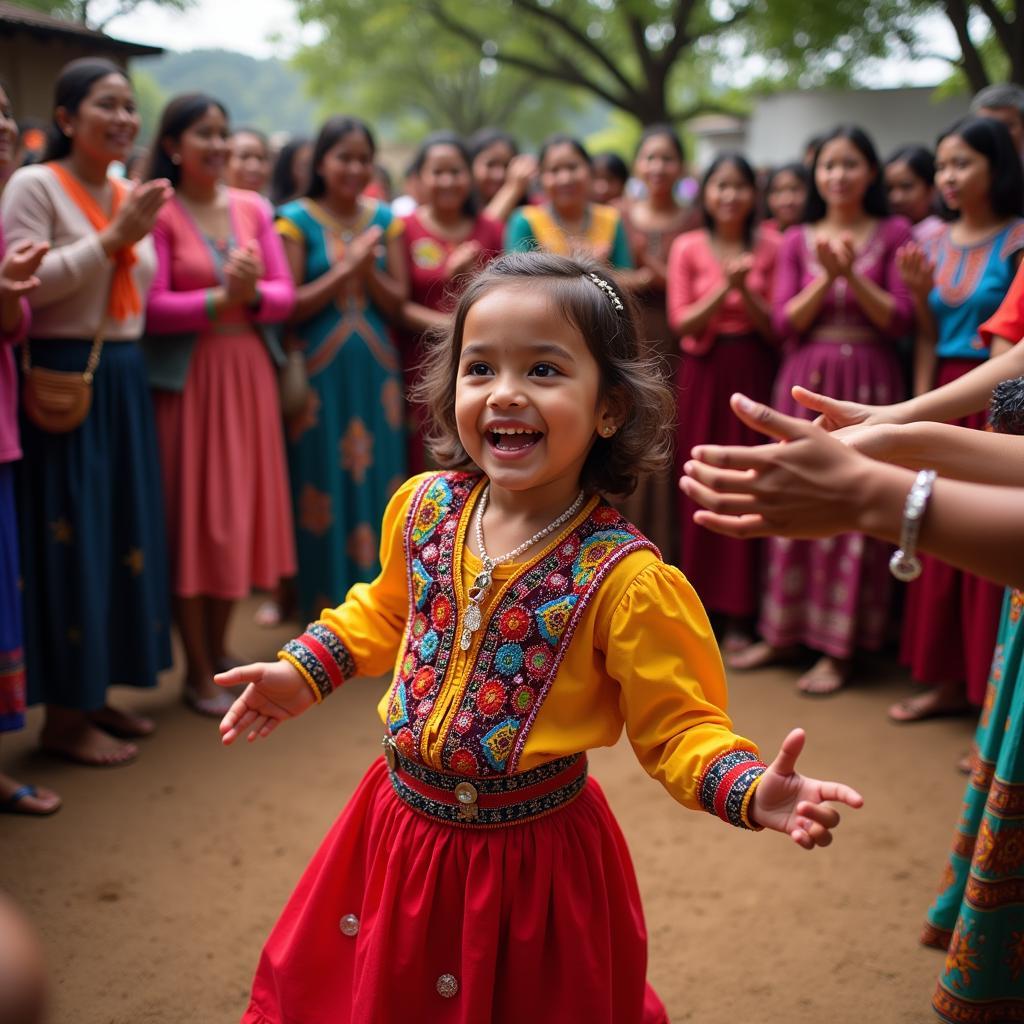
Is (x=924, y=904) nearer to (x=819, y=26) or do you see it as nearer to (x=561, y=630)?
(x=561, y=630)

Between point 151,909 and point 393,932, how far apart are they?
3.97ft

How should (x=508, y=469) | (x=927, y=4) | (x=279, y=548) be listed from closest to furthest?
(x=508, y=469)
(x=279, y=548)
(x=927, y=4)

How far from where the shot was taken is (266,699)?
1842 mm

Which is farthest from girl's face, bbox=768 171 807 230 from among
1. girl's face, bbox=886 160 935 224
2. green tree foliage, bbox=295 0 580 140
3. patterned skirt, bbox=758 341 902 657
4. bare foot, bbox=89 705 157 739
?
green tree foliage, bbox=295 0 580 140

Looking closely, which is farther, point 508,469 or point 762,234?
point 762,234

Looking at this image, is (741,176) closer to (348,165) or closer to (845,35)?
(348,165)

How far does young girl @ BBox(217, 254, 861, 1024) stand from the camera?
1.66 m

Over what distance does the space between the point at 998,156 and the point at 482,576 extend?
2.70 m

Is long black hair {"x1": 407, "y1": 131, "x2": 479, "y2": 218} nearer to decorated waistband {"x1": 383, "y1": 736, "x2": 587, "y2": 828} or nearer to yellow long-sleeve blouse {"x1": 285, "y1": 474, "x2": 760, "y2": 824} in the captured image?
yellow long-sleeve blouse {"x1": 285, "y1": 474, "x2": 760, "y2": 824}

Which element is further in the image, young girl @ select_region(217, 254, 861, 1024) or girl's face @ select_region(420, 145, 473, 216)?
girl's face @ select_region(420, 145, 473, 216)

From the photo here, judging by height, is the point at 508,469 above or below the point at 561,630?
above

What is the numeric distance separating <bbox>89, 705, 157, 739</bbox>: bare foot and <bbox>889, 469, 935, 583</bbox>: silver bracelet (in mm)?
3014

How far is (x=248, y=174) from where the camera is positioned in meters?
5.57

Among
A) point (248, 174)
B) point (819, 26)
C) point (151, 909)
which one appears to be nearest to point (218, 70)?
point (819, 26)
